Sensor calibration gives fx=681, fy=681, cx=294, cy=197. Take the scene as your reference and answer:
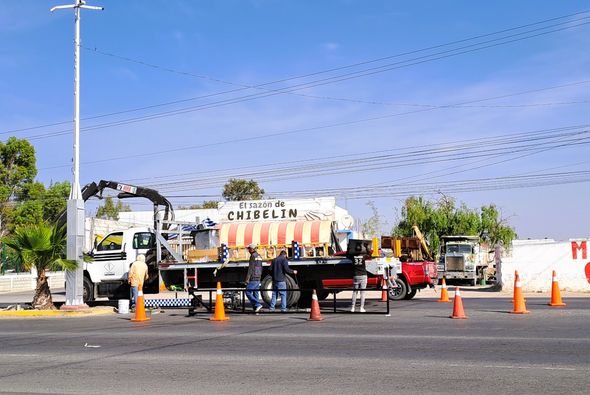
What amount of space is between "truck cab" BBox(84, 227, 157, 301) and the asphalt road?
19.5 ft

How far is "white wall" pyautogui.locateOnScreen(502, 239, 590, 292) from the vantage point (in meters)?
27.2

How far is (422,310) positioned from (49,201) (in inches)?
1624

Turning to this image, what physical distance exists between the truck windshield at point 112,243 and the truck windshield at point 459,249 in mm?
20869

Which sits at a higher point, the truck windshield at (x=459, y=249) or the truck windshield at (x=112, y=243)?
the truck windshield at (x=112, y=243)

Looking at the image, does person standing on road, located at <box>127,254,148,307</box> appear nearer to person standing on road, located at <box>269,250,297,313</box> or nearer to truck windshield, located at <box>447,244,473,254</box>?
person standing on road, located at <box>269,250,297,313</box>

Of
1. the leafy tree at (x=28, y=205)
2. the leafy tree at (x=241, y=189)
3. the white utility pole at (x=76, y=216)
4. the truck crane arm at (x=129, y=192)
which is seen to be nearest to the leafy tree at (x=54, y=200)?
the leafy tree at (x=28, y=205)

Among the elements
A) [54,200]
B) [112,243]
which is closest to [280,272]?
[112,243]

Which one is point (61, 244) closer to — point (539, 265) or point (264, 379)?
point (264, 379)

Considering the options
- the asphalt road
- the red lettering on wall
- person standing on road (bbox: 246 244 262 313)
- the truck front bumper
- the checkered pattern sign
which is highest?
the red lettering on wall

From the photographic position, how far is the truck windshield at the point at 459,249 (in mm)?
38031

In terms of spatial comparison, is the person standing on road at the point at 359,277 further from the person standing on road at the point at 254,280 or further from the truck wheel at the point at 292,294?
the person standing on road at the point at 254,280

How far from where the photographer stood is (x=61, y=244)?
2097 centimetres

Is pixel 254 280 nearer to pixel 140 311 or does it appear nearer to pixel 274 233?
pixel 140 311

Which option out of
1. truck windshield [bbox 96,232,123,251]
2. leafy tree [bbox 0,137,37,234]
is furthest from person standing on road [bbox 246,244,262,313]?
leafy tree [bbox 0,137,37,234]
